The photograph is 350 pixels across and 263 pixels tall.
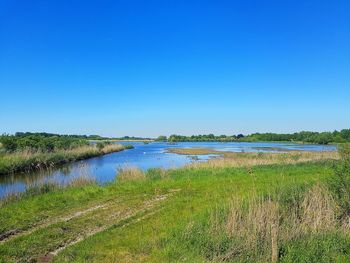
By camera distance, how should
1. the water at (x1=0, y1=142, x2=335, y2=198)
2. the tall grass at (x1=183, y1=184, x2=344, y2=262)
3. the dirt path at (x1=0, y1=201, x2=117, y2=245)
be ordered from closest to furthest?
the tall grass at (x1=183, y1=184, x2=344, y2=262)
the dirt path at (x1=0, y1=201, x2=117, y2=245)
the water at (x1=0, y1=142, x2=335, y2=198)

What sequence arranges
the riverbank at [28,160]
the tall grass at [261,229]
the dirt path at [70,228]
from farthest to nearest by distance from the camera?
the riverbank at [28,160], the dirt path at [70,228], the tall grass at [261,229]

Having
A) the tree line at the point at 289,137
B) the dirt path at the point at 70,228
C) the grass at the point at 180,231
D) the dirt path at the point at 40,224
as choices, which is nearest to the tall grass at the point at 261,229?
the grass at the point at 180,231

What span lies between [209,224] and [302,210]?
2.33 m

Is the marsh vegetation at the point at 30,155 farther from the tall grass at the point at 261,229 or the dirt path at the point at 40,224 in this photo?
the tall grass at the point at 261,229

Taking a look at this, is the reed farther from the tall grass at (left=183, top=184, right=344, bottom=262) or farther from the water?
the tall grass at (left=183, top=184, right=344, bottom=262)

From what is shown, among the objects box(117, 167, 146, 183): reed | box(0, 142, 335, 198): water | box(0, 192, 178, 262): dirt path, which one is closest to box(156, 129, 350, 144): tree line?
box(0, 142, 335, 198): water

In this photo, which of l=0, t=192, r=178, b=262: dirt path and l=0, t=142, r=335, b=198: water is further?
l=0, t=142, r=335, b=198: water

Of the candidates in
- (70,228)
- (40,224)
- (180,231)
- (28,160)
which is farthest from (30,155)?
(180,231)

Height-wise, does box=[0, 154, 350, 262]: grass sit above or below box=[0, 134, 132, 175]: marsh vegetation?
below

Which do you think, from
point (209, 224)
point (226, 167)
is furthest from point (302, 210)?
point (226, 167)

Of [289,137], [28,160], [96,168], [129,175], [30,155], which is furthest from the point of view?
[289,137]

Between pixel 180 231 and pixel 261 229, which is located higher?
pixel 261 229

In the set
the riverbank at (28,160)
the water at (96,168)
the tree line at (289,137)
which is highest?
the tree line at (289,137)

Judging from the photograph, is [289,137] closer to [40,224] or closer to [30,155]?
[30,155]
